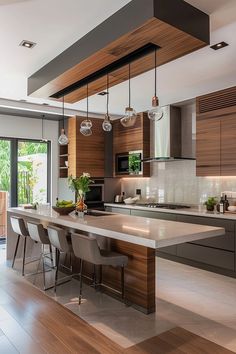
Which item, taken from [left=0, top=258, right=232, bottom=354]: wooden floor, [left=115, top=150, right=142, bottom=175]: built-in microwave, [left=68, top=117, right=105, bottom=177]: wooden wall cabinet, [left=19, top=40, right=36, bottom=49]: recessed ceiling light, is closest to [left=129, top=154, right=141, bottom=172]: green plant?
[left=115, top=150, right=142, bottom=175]: built-in microwave

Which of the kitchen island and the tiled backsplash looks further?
the tiled backsplash

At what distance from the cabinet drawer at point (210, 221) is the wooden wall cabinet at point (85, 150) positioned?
2434 millimetres

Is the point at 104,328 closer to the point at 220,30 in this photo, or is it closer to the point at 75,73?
the point at 75,73

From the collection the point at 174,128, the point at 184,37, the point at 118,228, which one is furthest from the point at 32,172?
the point at 184,37

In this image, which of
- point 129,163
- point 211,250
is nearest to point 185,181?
point 129,163

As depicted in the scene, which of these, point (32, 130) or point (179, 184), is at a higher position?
point (32, 130)

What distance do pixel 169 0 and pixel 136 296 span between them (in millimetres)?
2837

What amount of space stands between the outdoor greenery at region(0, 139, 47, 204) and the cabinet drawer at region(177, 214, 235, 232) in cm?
386

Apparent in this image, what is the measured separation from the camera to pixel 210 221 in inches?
178

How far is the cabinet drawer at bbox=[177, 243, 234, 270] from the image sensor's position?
4285 mm

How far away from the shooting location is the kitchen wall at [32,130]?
676 centimetres

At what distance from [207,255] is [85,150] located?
11.0 feet

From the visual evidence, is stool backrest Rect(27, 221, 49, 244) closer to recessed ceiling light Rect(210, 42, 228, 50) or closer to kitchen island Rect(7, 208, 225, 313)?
kitchen island Rect(7, 208, 225, 313)

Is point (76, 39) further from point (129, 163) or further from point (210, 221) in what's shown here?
point (129, 163)
